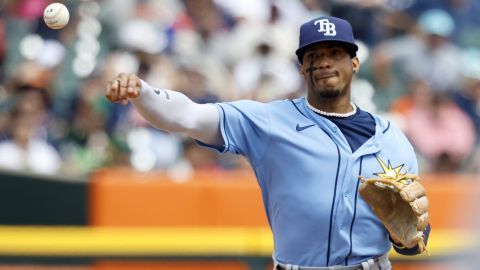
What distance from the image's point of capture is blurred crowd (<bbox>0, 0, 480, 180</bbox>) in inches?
361

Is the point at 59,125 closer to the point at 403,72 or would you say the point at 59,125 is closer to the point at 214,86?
the point at 214,86

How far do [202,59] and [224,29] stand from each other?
608 mm

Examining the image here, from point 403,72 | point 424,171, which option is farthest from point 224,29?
point 424,171

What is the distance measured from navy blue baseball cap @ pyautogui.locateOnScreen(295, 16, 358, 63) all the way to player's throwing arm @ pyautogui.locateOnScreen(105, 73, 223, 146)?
21.4 inches

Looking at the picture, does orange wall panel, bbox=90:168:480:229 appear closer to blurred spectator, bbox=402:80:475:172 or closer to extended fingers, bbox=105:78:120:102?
blurred spectator, bbox=402:80:475:172

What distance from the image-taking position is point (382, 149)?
4.80m

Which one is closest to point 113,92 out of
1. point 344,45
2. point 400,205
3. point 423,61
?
point 344,45

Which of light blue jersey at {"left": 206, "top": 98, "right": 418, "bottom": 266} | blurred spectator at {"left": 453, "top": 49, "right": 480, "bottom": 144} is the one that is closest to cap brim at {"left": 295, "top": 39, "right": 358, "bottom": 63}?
light blue jersey at {"left": 206, "top": 98, "right": 418, "bottom": 266}

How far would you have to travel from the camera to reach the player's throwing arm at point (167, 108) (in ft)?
13.6

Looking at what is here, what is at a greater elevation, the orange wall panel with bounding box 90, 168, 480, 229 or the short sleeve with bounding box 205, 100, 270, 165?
the short sleeve with bounding box 205, 100, 270, 165

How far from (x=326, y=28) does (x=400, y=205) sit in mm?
900

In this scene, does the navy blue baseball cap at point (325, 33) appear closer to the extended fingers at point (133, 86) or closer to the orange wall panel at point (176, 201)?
the extended fingers at point (133, 86)

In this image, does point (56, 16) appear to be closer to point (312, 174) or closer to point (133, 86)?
point (133, 86)

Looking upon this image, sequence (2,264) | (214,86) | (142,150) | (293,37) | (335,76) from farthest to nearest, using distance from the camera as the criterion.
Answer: (293,37) < (214,86) < (142,150) < (2,264) < (335,76)
